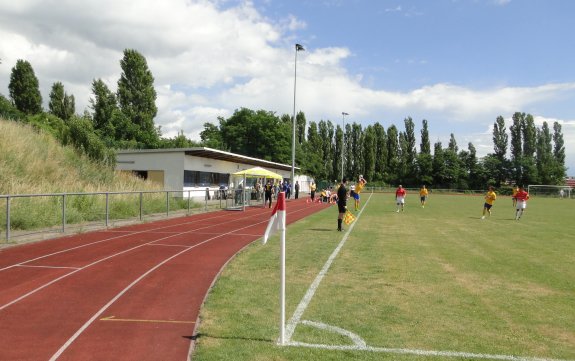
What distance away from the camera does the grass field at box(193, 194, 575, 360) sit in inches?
193

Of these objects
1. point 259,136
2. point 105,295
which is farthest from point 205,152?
point 259,136

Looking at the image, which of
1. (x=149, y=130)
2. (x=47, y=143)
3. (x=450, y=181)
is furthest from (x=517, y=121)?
(x=47, y=143)

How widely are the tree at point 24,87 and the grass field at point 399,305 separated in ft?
182

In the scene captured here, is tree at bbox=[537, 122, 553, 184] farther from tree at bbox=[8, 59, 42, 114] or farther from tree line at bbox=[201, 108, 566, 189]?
tree at bbox=[8, 59, 42, 114]

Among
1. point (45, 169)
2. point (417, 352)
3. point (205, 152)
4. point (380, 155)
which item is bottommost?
point (417, 352)

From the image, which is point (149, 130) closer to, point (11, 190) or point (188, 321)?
point (11, 190)

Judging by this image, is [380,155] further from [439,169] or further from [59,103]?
[59,103]

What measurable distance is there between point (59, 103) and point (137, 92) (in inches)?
601

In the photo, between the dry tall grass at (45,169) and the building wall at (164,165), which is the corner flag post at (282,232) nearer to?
the dry tall grass at (45,169)

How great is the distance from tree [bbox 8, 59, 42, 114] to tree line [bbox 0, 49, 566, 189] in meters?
0.11

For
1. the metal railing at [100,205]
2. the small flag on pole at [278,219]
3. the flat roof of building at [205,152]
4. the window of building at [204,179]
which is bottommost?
the metal railing at [100,205]

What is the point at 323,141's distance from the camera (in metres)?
93.4

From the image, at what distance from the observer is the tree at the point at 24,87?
5669 centimetres

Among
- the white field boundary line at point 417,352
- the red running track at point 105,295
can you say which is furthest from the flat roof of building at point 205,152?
the white field boundary line at point 417,352
